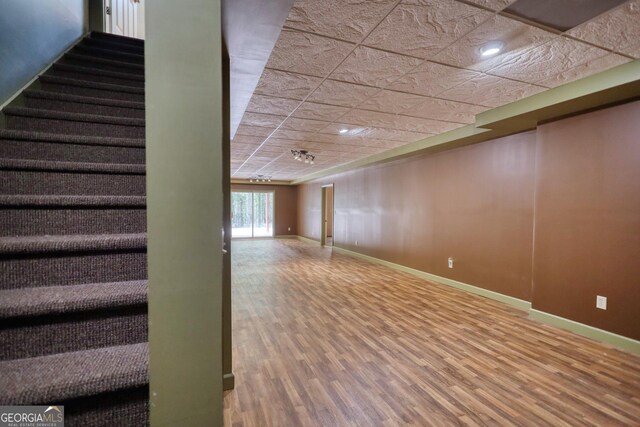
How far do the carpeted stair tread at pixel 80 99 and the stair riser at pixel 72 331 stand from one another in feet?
5.87

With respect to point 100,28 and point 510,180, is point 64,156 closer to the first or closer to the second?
point 100,28

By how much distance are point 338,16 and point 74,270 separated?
187 cm

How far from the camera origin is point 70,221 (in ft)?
4.47

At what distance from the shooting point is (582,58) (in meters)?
2.28

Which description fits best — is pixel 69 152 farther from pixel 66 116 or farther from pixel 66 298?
pixel 66 298

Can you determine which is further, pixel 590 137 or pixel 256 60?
pixel 590 137

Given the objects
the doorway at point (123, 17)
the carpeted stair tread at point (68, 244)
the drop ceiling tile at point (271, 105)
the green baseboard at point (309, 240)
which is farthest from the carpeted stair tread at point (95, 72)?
the green baseboard at point (309, 240)

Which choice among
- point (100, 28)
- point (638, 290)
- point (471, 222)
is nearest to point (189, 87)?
point (638, 290)

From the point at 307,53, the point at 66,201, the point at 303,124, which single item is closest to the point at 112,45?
the point at 303,124

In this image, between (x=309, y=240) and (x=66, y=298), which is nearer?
(x=66, y=298)

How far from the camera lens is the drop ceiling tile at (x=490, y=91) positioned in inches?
106

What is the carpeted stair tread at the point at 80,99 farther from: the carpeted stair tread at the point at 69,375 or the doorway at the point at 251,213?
the doorway at the point at 251,213

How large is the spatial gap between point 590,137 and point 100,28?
565cm

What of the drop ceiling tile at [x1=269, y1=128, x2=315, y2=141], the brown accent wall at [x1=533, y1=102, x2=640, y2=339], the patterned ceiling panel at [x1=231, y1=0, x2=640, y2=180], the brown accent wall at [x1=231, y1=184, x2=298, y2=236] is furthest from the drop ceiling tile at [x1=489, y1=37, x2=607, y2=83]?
the brown accent wall at [x1=231, y1=184, x2=298, y2=236]
